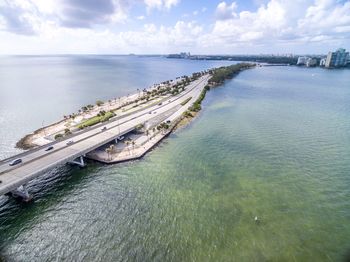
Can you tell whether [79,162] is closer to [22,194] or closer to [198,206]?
[22,194]

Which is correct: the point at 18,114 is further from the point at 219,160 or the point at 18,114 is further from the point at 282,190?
the point at 282,190

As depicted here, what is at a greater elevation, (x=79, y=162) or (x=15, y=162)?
(x=15, y=162)

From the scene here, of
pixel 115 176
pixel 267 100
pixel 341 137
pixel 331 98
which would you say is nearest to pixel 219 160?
pixel 115 176

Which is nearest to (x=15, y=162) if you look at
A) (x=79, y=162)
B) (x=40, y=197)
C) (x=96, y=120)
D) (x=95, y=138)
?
(x=40, y=197)

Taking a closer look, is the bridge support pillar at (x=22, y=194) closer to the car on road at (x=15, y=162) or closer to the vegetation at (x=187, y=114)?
the car on road at (x=15, y=162)

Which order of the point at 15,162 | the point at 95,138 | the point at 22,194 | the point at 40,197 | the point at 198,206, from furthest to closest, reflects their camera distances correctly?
the point at 95,138
the point at 15,162
the point at 40,197
the point at 22,194
the point at 198,206

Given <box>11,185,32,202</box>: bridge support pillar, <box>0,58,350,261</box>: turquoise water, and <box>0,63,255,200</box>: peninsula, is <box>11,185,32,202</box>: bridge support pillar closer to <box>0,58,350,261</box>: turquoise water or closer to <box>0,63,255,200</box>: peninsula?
<box>0,63,255,200</box>: peninsula

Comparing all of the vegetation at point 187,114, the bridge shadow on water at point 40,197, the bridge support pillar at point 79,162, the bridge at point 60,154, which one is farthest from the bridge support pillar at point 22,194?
the vegetation at point 187,114
